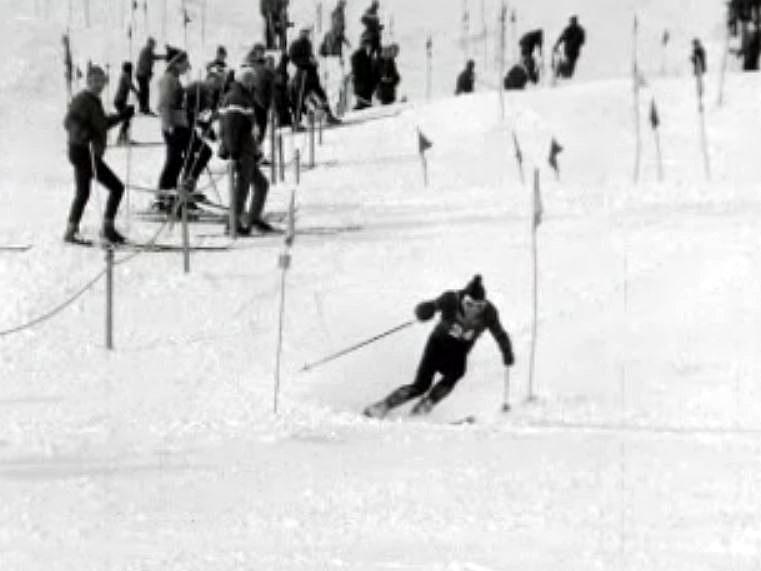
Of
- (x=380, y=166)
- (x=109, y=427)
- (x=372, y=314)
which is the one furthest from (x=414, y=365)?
(x=380, y=166)

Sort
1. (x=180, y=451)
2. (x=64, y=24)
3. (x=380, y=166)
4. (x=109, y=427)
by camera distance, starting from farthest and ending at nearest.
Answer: (x=64, y=24) < (x=380, y=166) < (x=109, y=427) < (x=180, y=451)

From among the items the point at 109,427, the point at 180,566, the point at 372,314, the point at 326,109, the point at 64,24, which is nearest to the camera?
the point at 180,566

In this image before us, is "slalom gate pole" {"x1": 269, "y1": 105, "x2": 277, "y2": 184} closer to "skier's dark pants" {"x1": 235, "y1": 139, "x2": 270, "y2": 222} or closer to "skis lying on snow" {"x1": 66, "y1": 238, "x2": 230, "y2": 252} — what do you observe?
"skier's dark pants" {"x1": 235, "y1": 139, "x2": 270, "y2": 222}

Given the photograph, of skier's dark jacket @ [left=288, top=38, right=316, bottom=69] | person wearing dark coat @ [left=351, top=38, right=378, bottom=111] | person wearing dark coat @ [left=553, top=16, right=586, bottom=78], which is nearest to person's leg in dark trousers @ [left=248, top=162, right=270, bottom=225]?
skier's dark jacket @ [left=288, top=38, right=316, bottom=69]

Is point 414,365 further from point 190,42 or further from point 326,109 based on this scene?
point 190,42

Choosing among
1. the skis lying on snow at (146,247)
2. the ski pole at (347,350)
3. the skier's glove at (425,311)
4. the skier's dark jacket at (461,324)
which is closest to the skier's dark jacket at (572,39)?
the skis lying on snow at (146,247)

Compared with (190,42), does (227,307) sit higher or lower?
lower

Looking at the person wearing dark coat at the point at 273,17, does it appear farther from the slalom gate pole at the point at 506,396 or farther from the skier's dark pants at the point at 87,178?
the slalom gate pole at the point at 506,396
